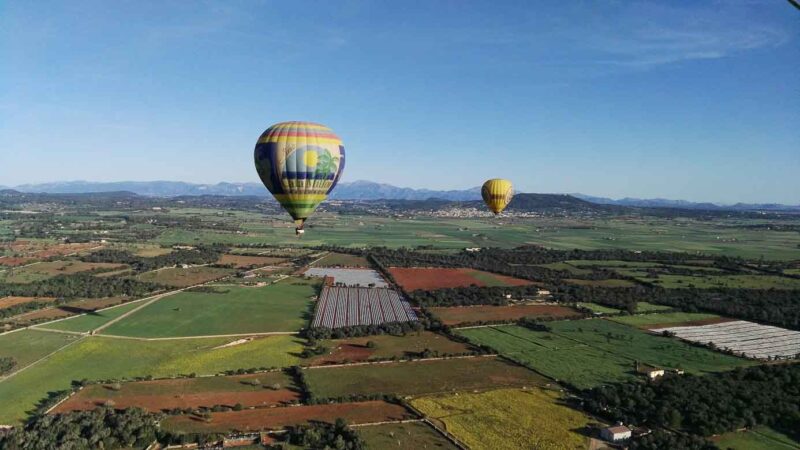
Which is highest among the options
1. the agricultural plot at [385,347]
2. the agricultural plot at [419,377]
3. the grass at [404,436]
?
the agricultural plot at [385,347]

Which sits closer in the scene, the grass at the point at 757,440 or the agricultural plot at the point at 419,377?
the grass at the point at 757,440

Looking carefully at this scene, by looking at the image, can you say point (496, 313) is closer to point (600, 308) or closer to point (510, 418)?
point (600, 308)

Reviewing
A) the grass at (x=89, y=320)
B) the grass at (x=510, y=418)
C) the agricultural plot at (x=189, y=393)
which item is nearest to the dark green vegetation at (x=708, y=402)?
the grass at (x=510, y=418)

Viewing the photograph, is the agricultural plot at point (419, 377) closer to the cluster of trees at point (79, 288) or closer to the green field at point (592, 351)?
the green field at point (592, 351)

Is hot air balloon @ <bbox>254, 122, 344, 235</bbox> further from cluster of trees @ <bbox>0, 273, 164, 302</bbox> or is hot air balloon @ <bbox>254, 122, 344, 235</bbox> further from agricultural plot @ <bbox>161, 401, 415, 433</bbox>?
cluster of trees @ <bbox>0, 273, 164, 302</bbox>

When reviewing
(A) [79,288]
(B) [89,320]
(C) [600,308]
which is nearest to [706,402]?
(C) [600,308]
